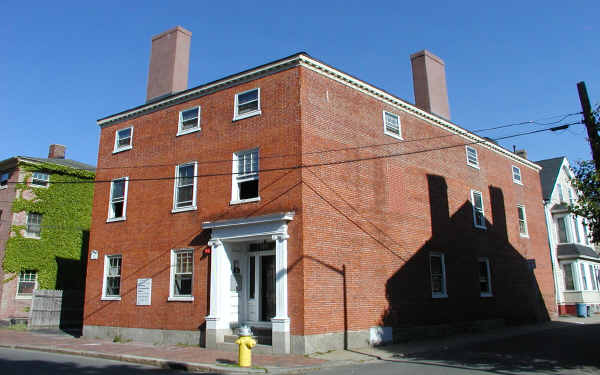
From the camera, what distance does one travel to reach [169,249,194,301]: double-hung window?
17000mm

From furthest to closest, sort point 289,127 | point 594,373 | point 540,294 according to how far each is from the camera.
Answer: point 540,294 < point 289,127 < point 594,373

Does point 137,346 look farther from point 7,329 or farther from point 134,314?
point 7,329

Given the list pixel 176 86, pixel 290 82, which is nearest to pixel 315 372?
pixel 290 82

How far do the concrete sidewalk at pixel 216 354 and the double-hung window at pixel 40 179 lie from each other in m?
11.9

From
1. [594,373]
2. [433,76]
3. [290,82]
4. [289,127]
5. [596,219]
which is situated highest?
[433,76]

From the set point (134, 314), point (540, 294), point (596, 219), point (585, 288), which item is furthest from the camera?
point (585, 288)

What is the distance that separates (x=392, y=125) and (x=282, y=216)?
24.2 feet

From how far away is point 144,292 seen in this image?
1800 cm

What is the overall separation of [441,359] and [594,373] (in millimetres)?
3690

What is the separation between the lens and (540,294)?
27000 mm

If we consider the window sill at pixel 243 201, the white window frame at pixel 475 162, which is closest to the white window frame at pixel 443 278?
the white window frame at pixel 475 162

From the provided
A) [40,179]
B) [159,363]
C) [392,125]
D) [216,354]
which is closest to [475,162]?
[392,125]

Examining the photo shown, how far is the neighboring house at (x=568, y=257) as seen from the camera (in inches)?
1226

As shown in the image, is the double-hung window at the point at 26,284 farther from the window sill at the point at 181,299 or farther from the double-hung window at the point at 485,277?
the double-hung window at the point at 485,277
